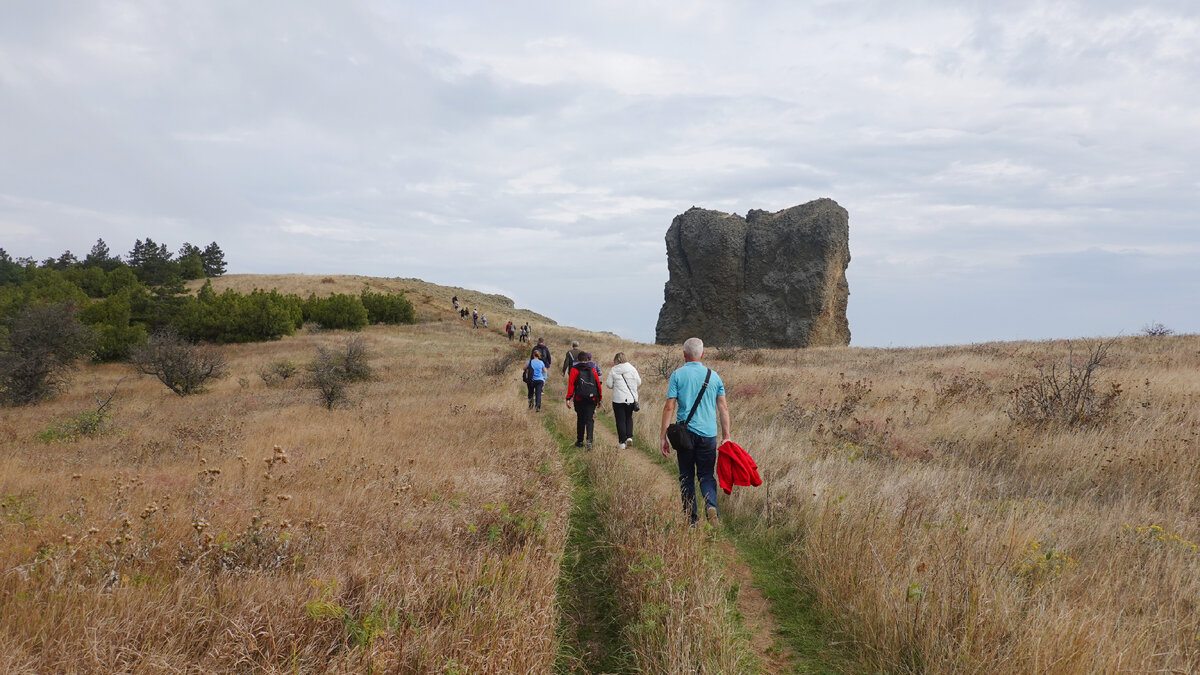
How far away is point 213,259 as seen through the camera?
3767 inches

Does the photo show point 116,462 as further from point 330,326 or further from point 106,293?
point 106,293

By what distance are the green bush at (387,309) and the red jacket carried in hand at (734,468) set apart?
202 ft

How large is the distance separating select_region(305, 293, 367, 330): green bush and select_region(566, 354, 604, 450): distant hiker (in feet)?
166

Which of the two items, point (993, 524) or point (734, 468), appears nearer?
point (993, 524)

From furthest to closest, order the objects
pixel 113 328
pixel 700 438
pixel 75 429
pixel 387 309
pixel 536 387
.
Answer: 1. pixel 387 309
2. pixel 113 328
3. pixel 536 387
4. pixel 75 429
5. pixel 700 438

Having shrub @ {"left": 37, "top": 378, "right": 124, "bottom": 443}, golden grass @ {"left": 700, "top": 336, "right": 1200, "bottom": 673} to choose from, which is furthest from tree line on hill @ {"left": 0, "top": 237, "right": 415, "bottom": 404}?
golden grass @ {"left": 700, "top": 336, "right": 1200, "bottom": 673}

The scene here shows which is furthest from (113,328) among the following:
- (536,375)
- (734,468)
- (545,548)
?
(734,468)

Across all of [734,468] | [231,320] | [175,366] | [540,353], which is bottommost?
[175,366]

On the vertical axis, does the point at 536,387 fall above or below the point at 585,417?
above

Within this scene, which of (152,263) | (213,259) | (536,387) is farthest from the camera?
(213,259)

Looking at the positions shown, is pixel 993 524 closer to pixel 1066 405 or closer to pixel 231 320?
pixel 1066 405

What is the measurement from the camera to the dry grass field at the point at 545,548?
11.3 feet

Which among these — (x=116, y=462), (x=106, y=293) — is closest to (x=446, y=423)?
(x=116, y=462)

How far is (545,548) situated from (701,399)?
228 cm
